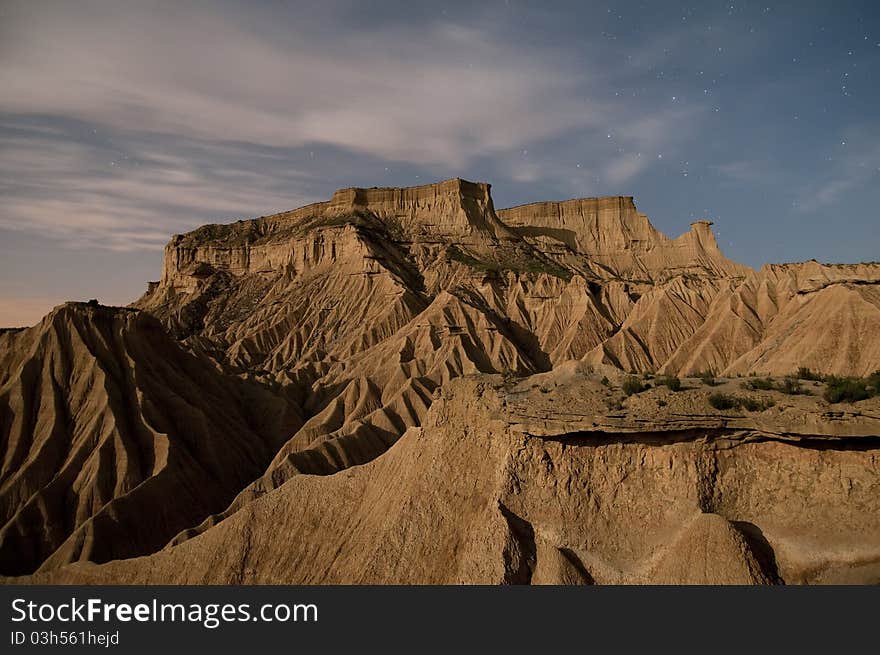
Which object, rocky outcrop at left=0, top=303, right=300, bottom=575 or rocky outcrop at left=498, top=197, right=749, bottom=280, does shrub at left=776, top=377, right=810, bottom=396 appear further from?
rocky outcrop at left=498, top=197, right=749, bottom=280

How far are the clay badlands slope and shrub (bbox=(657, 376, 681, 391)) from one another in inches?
33.3

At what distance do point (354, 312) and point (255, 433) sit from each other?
129 ft

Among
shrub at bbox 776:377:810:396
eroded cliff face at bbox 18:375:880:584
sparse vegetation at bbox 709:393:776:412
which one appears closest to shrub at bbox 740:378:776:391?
shrub at bbox 776:377:810:396

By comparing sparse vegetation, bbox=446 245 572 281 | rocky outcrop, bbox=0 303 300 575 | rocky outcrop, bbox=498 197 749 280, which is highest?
rocky outcrop, bbox=498 197 749 280

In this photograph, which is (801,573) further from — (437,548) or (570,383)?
(437,548)

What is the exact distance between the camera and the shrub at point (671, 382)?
58.5 ft

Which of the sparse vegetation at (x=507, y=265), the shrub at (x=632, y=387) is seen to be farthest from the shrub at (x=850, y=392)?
the sparse vegetation at (x=507, y=265)

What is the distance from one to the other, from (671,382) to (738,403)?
2.09 meters

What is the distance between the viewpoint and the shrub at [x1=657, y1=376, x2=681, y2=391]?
17844 millimetres

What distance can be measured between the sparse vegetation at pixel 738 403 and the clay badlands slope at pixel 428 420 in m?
0.29

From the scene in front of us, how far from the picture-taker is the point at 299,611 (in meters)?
13.8

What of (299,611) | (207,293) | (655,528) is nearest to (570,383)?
(655,528)

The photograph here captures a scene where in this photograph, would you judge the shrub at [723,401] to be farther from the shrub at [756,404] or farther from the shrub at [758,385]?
the shrub at [758,385]

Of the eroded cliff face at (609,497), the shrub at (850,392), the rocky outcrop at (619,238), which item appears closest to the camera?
the eroded cliff face at (609,497)
